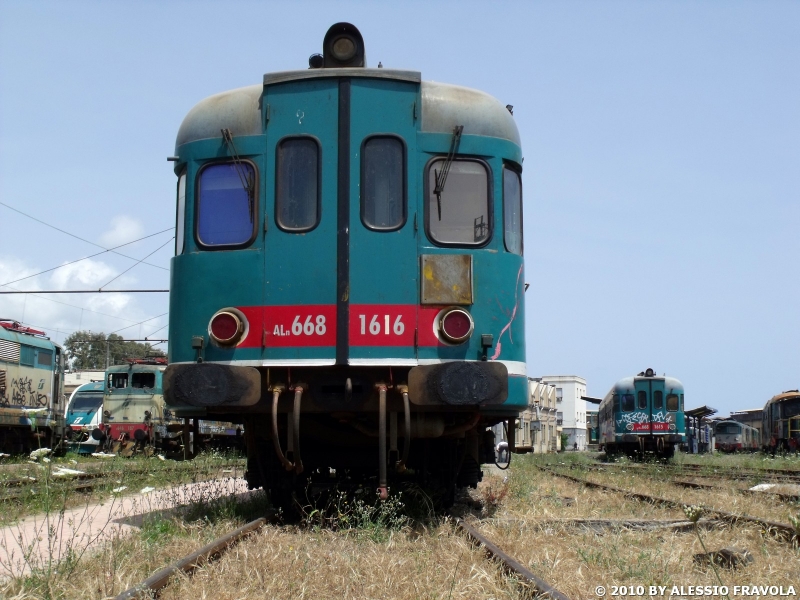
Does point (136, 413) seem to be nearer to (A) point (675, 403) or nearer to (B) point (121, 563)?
(A) point (675, 403)

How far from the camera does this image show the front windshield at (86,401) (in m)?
27.0

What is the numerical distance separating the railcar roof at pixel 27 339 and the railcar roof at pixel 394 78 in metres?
14.4

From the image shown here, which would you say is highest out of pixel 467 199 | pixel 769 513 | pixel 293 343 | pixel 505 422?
pixel 467 199

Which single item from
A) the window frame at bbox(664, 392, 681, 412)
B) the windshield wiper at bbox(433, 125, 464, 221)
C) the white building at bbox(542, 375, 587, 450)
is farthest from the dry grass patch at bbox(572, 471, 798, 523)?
the white building at bbox(542, 375, 587, 450)

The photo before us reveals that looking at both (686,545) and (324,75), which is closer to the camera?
(686,545)

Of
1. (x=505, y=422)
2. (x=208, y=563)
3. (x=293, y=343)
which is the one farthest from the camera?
(x=505, y=422)

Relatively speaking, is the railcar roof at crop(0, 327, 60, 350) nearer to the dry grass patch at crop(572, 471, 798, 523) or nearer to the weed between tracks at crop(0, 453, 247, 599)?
the weed between tracks at crop(0, 453, 247, 599)

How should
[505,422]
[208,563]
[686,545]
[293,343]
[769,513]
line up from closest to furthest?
[208,563] < [686,545] < [293,343] < [505,422] < [769,513]

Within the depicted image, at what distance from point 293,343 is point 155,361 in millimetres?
19665

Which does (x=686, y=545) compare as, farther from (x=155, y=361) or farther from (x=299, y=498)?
(x=155, y=361)

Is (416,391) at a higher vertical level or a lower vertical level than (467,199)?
lower

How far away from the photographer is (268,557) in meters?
5.70

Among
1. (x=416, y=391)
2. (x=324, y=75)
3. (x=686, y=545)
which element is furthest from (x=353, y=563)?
(x=324, y=75)

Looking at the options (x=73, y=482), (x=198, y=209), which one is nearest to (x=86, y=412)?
(x=73, y=482)
